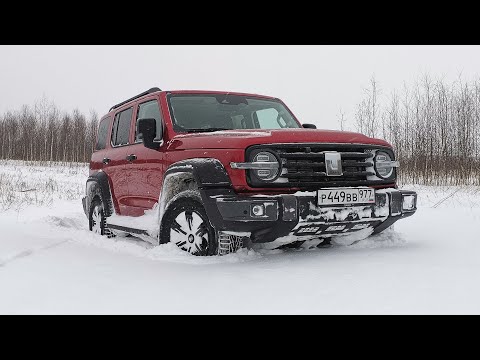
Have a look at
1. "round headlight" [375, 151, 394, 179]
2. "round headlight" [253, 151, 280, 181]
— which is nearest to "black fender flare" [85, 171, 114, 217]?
"round headlight" [253, 151, 280, 181]

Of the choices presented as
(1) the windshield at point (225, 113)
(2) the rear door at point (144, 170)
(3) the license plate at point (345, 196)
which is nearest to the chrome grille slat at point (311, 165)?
(3) the license plate at point (345, 196)

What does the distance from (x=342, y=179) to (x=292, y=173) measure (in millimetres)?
510

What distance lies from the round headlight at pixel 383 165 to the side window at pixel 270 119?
1.38 meters

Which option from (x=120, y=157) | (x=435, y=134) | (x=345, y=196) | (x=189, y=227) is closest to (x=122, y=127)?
(x=120, y=157)

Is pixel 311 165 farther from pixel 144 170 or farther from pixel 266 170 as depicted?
pixel 144 170

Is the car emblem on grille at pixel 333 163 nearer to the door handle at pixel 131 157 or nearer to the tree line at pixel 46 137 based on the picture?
the door handle at pixel 131 157

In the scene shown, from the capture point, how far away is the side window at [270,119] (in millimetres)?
5223

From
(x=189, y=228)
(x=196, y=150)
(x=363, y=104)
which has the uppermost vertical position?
(x=363, y=104)

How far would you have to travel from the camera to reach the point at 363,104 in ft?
61.7

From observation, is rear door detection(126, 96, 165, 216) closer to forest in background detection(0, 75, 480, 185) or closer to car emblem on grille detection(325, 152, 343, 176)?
car emblem on grille detection(325, 152, 343, 176)

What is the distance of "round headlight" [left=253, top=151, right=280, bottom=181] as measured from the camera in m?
3.59

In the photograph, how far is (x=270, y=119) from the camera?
17.3 feet

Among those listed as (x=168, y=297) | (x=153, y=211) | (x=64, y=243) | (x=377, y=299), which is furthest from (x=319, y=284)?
(x=64, y=243)
